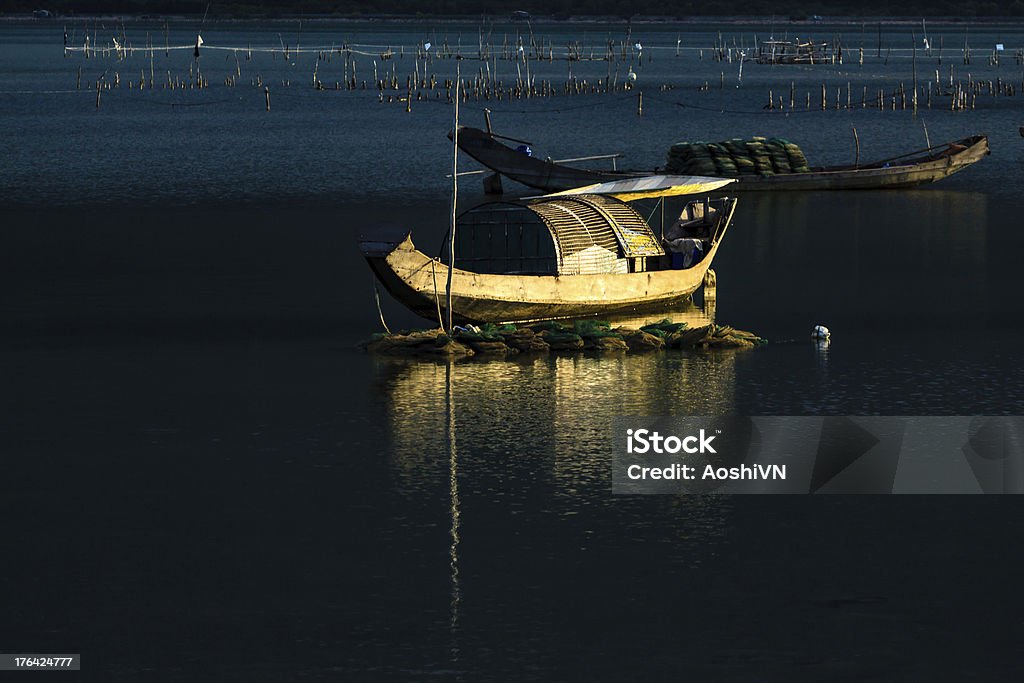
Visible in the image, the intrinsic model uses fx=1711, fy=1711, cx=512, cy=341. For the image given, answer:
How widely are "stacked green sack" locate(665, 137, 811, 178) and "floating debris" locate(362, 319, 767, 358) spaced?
37.5 metres

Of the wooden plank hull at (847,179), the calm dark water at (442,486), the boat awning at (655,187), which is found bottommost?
the calm dark water at (442,486)

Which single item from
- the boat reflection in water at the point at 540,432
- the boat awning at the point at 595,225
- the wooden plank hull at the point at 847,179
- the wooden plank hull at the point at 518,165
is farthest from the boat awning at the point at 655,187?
the wooden plank hull at the point at 518,165

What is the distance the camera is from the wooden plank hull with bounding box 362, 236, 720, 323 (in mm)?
39156

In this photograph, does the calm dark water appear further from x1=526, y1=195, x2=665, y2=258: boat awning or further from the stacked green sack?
the stacked green sack

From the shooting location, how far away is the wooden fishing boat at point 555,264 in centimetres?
3959

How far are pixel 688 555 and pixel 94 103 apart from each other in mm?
135500

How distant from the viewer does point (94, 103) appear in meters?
152

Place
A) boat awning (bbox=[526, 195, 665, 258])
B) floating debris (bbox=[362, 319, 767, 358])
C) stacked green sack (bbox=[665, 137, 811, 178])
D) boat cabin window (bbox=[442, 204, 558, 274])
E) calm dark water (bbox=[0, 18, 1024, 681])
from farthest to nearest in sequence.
→ 1. stacked green sack (bbox=[665, 137, 811, 178])
2. boat cabin window (bbox=[442, 204, 558, 274])
3. boat awning (bbox=[526, 195, 665, 258])
4. floating debris (bbox=[362, 319, 767, 358])
5. calm dark water (bbox=[0, 18, 1024, 681])

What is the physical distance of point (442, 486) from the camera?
92.1 ft

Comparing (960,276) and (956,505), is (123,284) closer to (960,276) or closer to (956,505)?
(960,276)

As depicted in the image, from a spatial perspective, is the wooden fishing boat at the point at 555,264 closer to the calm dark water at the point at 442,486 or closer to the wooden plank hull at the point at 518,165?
the calm dark water at the point at 442,486

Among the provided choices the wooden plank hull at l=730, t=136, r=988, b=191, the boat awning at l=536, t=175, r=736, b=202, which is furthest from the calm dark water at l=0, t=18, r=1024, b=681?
the wooden plank hull at l=730, t=136, r=988, b=191

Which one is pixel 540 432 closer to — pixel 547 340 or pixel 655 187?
pixel 547 340

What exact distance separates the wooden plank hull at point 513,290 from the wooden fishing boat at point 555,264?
2 cm
